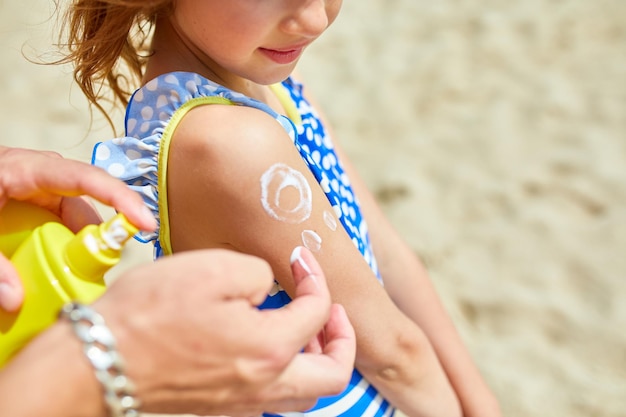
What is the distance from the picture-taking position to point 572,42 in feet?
10.6

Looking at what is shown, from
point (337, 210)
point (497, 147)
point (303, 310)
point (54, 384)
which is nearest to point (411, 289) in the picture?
point (337, 210)

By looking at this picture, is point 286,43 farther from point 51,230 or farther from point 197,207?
point 51,230

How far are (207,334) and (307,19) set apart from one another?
0.58 m

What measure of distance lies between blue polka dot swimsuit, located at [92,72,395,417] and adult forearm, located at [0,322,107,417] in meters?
0.39

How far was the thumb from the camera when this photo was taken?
2.72 feet

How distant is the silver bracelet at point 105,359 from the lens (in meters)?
0.74

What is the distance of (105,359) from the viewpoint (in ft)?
2.42

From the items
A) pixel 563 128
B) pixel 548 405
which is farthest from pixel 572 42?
pixel 548 405

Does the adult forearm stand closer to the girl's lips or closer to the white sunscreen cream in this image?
the white sunscreen cream

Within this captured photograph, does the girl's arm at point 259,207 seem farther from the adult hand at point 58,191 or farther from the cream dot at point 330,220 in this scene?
the adult hand at point 58,191

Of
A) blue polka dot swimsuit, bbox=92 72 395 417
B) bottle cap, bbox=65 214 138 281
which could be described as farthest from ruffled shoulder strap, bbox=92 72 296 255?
bottle cap, bbox=65 214 138 281

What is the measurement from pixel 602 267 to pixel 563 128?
0.73 metres

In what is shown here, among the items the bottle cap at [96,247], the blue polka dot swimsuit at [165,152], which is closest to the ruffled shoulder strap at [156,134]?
the blue polka dot swimsuit at [165,152]

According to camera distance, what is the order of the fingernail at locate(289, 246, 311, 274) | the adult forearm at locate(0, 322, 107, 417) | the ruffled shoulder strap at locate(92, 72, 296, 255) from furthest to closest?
1. the ruffled shoulder strap at locate(92, 72, 296, 255)
2. the fingernail at locate(289, 246, 311, 274)
3. the adult forearm at locate(0, 322, 107, 417)
